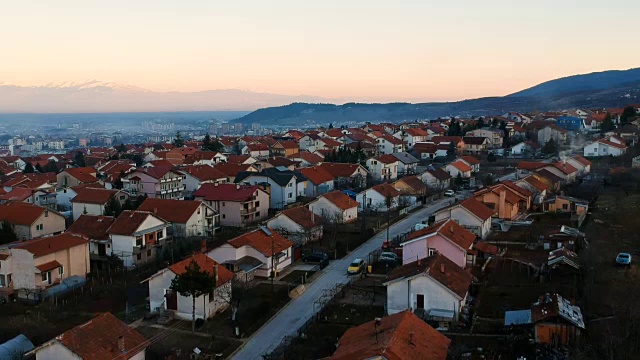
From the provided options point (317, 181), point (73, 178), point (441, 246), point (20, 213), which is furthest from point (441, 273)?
point (73, 178)

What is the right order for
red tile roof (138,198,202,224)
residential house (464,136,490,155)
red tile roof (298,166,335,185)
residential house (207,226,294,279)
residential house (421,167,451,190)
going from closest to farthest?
residential house (207,226,294,279) < red tile roof (138,198,202,224) < red tile roof (298,166,335,185) < residential house (421,167,451,190) < residential house (464,136,490,155)

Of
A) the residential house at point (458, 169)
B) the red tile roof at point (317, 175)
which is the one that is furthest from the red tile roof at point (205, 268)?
the residential house at point (458, 169)

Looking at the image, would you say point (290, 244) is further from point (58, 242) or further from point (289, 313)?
point (58, 242)

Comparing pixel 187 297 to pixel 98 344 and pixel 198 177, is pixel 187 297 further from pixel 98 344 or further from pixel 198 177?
pixel 198 177

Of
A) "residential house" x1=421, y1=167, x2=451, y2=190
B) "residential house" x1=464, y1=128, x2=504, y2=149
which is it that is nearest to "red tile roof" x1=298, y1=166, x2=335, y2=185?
"residential house" x1=421, y1=167, x2=451, y2=190

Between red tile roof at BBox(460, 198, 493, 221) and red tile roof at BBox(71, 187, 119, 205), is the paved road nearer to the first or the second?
red tile roof at BBox(460, 198, 493, 221)

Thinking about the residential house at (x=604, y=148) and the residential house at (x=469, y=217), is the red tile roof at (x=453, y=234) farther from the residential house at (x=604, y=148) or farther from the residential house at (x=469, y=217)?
the residential house at (x=604, y=148)
